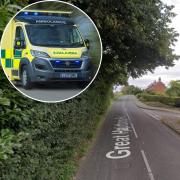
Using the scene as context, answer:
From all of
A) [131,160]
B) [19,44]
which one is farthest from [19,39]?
[131,160]

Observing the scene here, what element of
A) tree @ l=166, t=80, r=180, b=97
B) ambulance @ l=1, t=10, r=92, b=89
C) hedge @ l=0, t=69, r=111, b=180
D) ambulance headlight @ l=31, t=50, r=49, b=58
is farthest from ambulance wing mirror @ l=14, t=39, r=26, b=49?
tree @ l=166, t=80, r=180, b=97

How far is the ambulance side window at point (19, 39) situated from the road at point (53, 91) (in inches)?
17.7

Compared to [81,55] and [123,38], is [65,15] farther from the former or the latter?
[123,38]

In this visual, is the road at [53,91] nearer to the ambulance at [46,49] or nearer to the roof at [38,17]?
the ambulance at [46,49]

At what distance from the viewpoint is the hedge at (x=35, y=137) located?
4879 mm

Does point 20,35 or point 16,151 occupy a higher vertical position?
point 20,35

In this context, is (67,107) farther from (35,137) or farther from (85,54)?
(85,54)

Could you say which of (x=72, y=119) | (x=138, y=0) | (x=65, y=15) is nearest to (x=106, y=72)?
(x=138, y=0)

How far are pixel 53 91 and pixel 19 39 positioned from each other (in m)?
0.65

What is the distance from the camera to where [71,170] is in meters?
10.2

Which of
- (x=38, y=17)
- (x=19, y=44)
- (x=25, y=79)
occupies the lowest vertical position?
(x=25, y=79)

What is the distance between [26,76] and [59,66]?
0.41m

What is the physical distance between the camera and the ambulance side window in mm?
3990

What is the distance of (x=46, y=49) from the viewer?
3.97 meters
